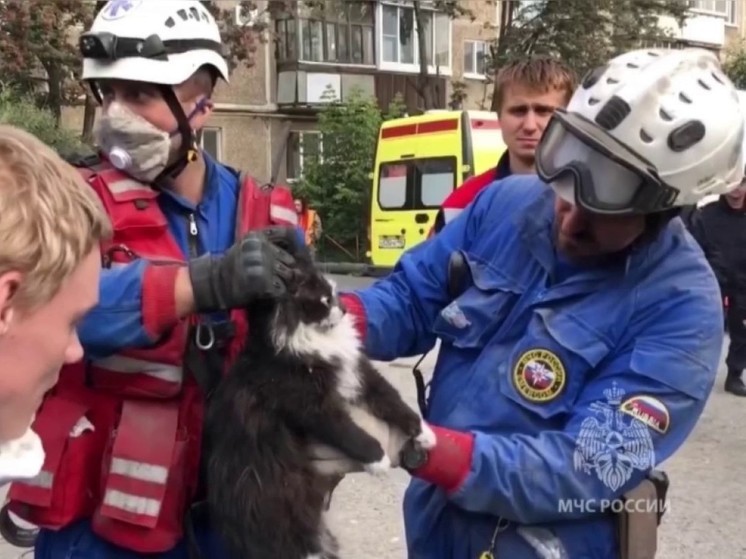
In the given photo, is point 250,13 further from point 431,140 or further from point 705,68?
point 705,68

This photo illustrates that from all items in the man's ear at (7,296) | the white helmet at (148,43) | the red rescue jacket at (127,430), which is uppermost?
the white helmet at (148,43)

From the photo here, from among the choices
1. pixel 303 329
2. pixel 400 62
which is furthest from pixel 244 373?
pixel 400 62

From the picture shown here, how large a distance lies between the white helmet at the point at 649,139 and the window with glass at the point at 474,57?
33.8 m

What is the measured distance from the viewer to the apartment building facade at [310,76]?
31062 mm

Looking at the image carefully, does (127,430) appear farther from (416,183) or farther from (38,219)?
(416,183)

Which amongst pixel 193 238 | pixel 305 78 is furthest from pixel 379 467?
pixel 305 78

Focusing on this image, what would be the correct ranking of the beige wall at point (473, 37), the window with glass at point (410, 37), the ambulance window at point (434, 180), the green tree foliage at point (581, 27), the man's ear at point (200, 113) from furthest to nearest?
the beige wall at point (473, 37), the window with glass at point (410, 37), the green tree foliage at point (581, 27), the ambulance window at point (434, 180), the man's ear at point (200, 113)

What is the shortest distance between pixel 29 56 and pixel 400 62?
49.4 ft

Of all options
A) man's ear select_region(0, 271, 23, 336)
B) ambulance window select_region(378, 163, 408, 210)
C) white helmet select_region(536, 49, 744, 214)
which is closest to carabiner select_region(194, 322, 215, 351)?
white helmet select_region(536, 49, 744, 214)

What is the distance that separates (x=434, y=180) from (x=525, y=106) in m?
13.5

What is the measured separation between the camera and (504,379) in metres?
2.43

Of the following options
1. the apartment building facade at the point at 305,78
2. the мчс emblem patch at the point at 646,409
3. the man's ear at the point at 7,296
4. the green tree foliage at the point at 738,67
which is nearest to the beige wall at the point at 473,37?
the apartment building facade at the point at 305,78

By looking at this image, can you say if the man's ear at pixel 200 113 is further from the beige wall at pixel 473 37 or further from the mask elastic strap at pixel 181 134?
the beige wall at pixel 473 37

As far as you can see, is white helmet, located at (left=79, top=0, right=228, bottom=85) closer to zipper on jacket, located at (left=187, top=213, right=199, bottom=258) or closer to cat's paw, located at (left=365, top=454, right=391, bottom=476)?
zipper on jacket, located at (left=187, top=213, right=199, bottom=258)
